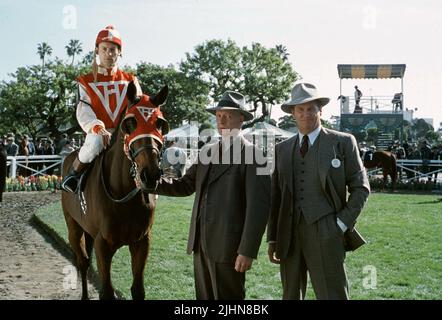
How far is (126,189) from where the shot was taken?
13.8 feet

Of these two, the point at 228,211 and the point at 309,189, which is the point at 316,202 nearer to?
the point at 309,189

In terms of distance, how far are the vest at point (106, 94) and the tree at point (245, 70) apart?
126 feet

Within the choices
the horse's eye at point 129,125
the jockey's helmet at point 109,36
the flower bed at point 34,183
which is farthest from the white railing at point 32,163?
the horse's eye at point 129,125

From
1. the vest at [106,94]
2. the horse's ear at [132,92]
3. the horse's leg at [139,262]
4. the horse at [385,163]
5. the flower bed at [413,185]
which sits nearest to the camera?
the horse's ear at [132,92]

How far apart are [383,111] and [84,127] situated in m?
26.0

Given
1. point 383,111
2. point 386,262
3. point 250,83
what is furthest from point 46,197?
point 250,83

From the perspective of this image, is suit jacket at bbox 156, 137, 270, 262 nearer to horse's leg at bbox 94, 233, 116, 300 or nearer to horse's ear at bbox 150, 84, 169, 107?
horse's ear at bbox 150, 84, 169, 107

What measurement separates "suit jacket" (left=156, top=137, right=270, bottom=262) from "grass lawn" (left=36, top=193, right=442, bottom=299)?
6.44 ft

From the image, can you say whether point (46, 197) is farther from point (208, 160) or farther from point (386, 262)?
point (208, 160)

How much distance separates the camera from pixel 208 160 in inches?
149

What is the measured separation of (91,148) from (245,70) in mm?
41472

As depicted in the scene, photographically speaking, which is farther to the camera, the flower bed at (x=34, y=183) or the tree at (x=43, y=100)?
the tree at (x=43, y=100)

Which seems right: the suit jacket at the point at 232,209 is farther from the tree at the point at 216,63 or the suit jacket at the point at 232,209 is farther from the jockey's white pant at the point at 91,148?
the tree at the point at 216,63

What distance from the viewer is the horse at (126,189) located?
3.74 m
